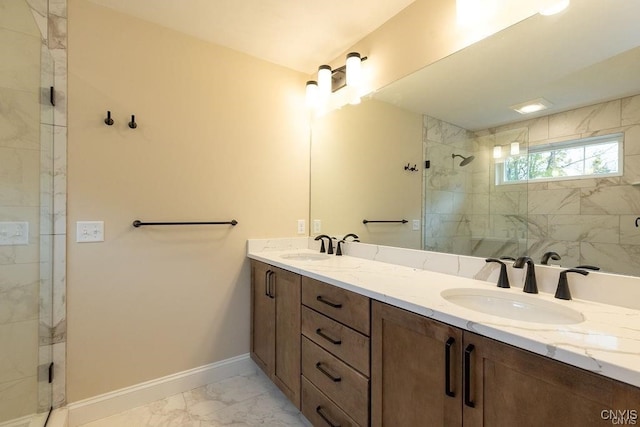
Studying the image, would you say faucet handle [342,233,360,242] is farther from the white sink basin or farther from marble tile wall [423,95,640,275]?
marble tile wall [423,95,640,275]

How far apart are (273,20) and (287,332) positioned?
6.20 feet

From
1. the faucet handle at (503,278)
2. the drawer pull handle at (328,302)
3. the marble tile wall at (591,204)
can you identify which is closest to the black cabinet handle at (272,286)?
the drawer pull handle at (328,302)

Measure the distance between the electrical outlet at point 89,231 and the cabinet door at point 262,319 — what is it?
0.93 meters

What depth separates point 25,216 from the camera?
1.46 meters

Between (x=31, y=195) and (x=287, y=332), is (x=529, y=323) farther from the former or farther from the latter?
(x=31, y=195)

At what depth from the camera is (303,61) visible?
2299 mm

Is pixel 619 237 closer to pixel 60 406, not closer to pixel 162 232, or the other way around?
pixel 162 232

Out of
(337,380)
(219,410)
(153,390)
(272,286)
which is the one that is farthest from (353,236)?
(153,390)

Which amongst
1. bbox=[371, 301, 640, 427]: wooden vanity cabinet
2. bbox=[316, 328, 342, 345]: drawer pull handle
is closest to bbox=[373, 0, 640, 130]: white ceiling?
bbox=[371, 301, 640, 427]: wooden vanity cabinet

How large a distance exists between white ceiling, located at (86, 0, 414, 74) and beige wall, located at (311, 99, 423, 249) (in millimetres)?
477

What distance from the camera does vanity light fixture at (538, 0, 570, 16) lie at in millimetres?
1110

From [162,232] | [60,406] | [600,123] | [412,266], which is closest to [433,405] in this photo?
[412,266]

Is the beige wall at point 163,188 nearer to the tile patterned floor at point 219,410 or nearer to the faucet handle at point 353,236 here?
the tile patterned floor at point 219,410

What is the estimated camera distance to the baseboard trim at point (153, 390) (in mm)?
A: 1637
